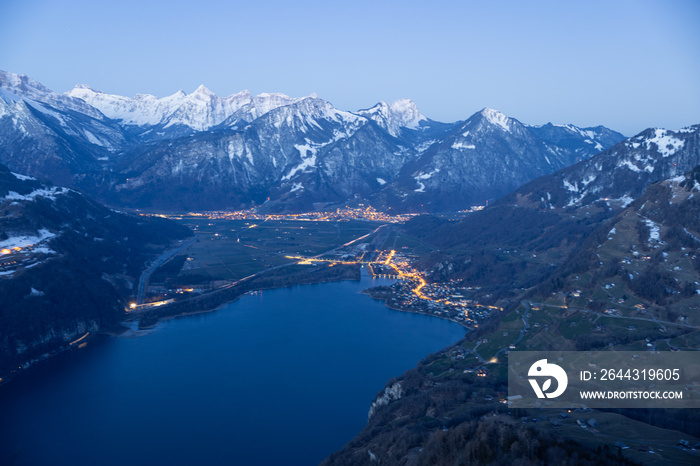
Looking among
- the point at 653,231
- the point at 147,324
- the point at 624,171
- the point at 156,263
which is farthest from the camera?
the point at 624,171

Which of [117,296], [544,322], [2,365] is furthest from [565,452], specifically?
[117,296]

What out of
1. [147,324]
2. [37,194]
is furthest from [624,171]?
[37,194]

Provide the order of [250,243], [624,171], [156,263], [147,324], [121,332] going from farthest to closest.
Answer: [250,243]
[624,171]
[156,263]
[147,324]
[121,332]

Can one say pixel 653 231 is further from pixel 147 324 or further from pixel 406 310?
pixel 147 324

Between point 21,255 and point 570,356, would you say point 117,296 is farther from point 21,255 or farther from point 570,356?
point 570,356

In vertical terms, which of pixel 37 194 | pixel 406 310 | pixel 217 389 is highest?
pixel 37 194

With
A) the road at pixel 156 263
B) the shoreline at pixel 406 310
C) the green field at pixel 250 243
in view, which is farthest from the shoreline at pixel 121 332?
the shoreline at pixel 406 310

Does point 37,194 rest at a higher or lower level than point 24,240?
higher

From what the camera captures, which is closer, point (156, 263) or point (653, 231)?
point (653, 231)
